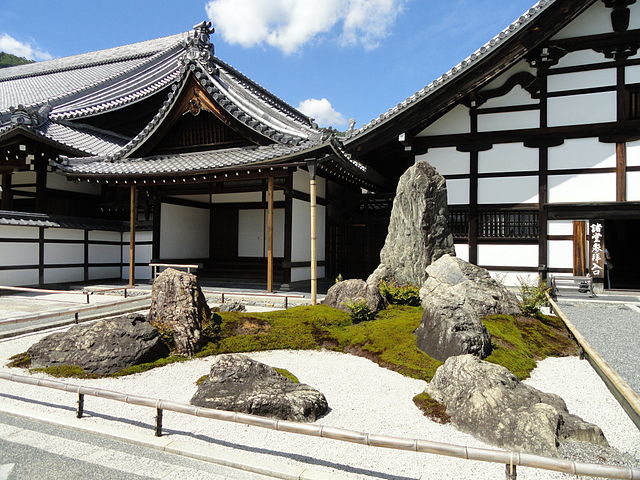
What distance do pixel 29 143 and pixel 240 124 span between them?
7348 mm

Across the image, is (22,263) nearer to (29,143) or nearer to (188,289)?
(29,143)

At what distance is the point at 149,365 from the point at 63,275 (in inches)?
444

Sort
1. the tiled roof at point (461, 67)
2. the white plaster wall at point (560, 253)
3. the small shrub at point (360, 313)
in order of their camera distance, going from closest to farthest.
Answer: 1. the small shrub at point (360, 313)
2. the tiled roof at point (461, 67)
3. the white plaster wall at point (560, 253)

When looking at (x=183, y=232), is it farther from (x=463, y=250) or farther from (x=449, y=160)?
(x=463, y=250)

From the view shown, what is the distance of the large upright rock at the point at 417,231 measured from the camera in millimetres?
9312

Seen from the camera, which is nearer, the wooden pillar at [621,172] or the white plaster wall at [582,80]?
the wooden pillar at [621,172]

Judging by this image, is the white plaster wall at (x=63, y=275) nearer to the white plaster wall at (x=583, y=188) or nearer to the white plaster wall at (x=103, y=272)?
the white plaster wall at (x=103, y=272)

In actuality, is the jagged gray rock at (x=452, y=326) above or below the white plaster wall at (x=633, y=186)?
below

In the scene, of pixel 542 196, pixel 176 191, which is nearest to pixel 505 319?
pixel 542 196

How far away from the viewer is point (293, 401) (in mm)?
4211

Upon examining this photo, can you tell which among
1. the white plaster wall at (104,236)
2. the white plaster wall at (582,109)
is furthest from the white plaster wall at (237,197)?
the white plaster wall at (582,109)

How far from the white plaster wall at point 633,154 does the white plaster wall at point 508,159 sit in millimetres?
2255

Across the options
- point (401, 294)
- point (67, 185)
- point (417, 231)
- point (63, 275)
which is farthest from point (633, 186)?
point (67, 185)

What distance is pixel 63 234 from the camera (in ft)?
48.5
